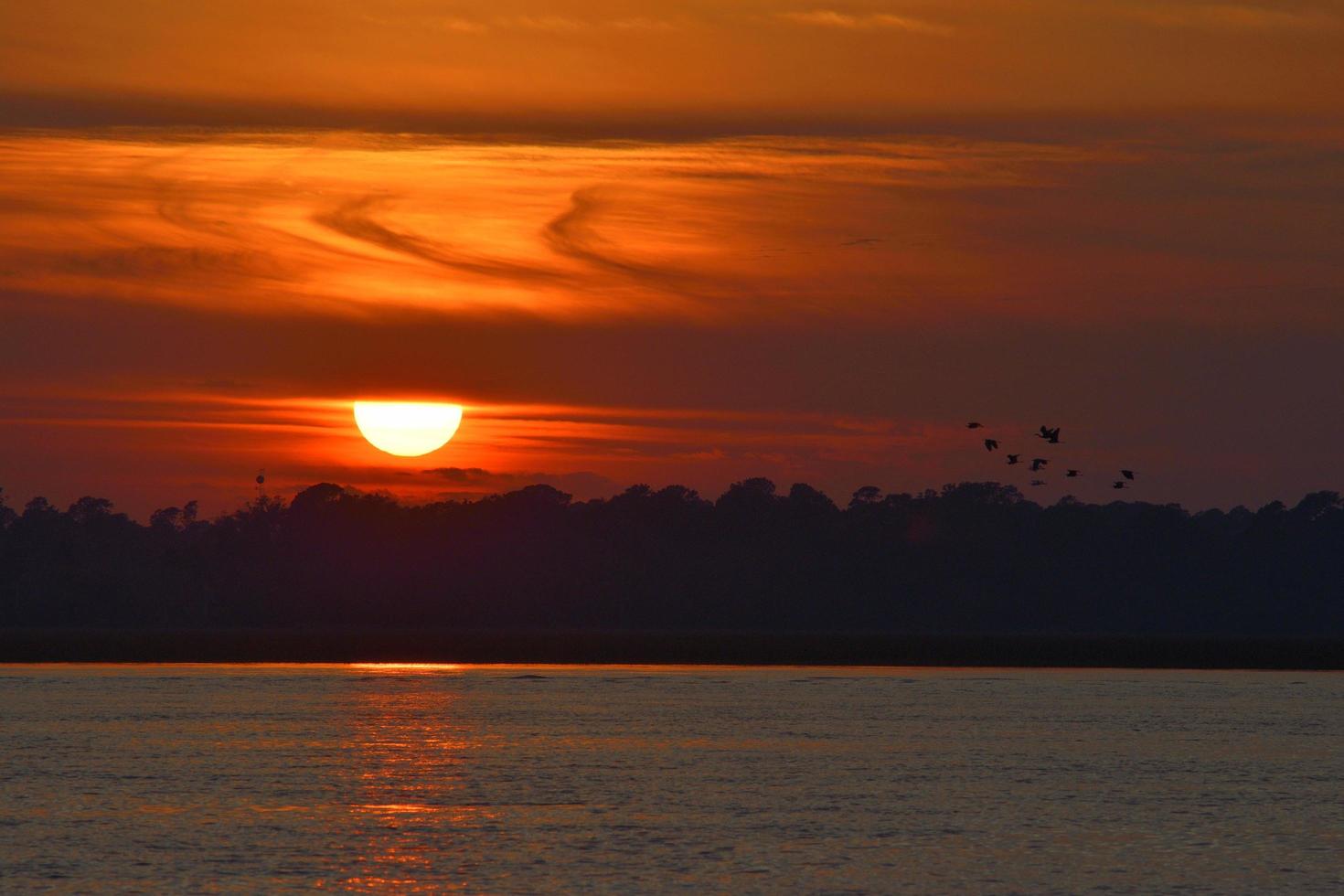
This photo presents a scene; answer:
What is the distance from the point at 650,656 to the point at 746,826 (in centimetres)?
13747

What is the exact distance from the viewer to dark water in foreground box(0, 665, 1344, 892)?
46.2 metres

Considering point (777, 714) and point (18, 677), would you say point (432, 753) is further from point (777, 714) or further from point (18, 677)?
point (18, 677)

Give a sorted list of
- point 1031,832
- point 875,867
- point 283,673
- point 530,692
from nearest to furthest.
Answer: point 875,867, point 1031,832, point 530,692, point 283,673

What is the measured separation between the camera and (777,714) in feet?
328

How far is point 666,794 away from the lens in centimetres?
6119

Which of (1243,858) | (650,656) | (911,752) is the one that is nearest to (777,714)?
(911,752)

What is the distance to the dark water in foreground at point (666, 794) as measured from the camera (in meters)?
46.2

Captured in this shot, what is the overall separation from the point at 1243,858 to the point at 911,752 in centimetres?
2905

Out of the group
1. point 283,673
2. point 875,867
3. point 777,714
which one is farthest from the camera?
point 283,673

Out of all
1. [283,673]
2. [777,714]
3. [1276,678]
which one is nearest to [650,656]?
[283,673]

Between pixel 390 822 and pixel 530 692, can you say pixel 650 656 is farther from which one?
pixel 390 822

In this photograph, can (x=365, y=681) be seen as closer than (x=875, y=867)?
No

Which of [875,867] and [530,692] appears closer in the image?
[875,867]

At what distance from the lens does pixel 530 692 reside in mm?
122250
